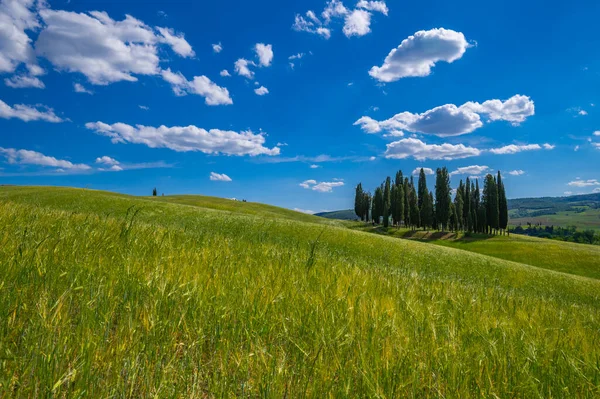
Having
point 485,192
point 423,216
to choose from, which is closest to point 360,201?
point 423,216

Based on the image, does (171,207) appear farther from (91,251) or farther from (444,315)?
(444,315)

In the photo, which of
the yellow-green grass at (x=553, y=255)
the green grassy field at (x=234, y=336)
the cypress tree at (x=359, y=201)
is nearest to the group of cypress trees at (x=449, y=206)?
the cypress tree at (x=359, y=201)

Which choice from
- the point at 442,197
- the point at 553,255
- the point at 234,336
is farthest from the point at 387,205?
the point at 234,336

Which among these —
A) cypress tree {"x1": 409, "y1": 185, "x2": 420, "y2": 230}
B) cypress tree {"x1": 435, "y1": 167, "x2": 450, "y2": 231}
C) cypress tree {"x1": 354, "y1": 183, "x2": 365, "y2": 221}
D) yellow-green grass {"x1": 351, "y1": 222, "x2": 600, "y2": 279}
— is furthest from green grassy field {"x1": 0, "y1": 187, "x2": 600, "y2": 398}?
cypress tree {"x1": 354, "y1": 183, "x2": 365, "y2": 221}

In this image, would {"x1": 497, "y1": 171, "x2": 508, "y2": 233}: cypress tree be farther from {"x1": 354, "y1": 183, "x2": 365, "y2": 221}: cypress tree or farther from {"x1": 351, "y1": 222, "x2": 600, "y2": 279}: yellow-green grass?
{"x1": 354, "y1": 183, "x2": 365, "y2": 221}: cypress tree

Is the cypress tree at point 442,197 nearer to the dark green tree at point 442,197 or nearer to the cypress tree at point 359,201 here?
the dark green tree at point 442,197

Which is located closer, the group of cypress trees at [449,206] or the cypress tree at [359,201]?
the group of cypress trees at [449,206]

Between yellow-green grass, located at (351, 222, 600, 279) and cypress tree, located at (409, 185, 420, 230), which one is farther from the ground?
cypress tree, located at (409, 185, 420, 230)

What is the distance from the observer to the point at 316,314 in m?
3.72

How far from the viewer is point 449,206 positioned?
3895 inches

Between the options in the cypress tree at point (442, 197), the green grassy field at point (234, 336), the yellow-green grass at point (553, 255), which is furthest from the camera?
the cypress tree at point (442, 197)

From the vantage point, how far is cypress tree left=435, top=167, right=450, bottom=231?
98.6m

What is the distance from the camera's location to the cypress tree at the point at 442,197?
323 ft

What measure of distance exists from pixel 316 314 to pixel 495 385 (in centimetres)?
189
